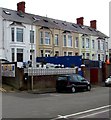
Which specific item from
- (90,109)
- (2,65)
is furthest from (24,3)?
(90,109)

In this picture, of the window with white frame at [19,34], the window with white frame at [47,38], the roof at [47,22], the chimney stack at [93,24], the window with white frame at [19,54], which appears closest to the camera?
the window with white frame at [19,34]

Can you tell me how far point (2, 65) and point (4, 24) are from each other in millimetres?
12198

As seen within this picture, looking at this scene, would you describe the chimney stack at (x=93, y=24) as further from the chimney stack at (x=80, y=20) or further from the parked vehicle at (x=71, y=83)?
the parked vehicle at (x=71, y=83)

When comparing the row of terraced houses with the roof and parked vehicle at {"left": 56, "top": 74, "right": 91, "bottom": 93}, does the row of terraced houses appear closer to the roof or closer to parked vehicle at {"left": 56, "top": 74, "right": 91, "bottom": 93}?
the roof

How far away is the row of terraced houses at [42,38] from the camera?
39812mm

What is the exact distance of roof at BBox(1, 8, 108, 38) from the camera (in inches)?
1654

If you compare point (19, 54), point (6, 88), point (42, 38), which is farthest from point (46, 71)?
point (42, 38)

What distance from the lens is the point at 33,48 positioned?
142 ft

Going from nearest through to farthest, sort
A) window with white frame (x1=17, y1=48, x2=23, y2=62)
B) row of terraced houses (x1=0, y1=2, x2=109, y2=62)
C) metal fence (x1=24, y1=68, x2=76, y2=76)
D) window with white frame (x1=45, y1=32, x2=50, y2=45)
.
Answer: metal fence (x1=24, y1=68, x2=76, y2=76) < row of terraced houses (x1=0, y1=2, x2=109, y2=62) < window with white frame (x1=17, y1=48, x2=23, y2=62) < window with white frame (x1=45, y1=32, x2=50, y2=45)

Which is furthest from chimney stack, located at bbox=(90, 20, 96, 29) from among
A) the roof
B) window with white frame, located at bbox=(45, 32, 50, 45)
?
window with white frame, located at bbox=(45, 32, 50, 45)

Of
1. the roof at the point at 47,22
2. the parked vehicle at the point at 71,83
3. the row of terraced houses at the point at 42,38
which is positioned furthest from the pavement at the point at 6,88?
the roof at the point at 47,22

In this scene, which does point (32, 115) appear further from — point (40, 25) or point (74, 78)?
point (40, 25)

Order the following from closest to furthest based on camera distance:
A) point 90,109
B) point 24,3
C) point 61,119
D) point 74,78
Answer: point 61,119, point 90,109, point 74,78, point 24,3

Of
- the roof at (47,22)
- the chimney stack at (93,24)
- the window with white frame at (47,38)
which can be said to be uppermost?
the chimney stack at (93,24)
